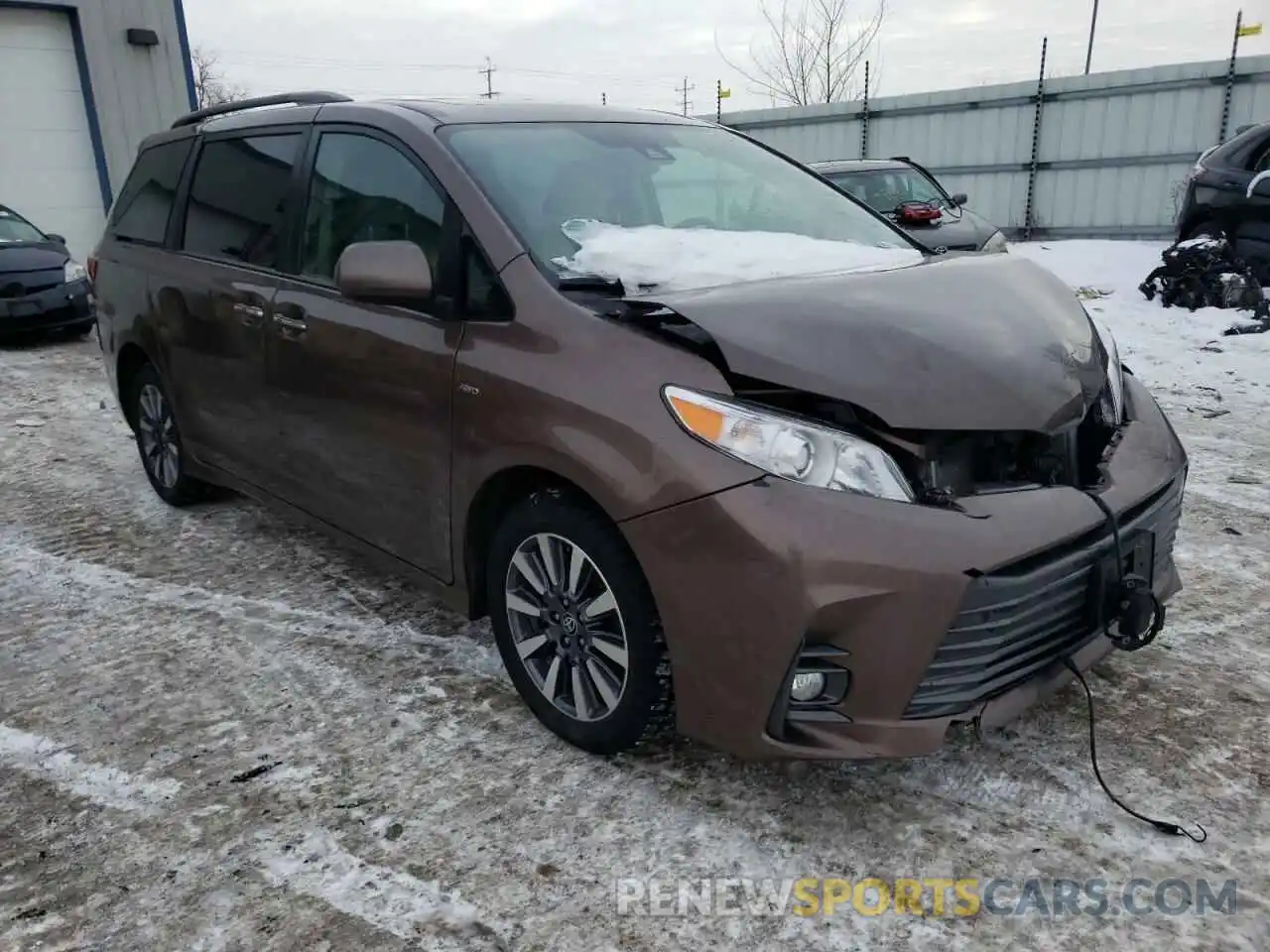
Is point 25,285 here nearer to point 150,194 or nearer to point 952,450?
point 150,194

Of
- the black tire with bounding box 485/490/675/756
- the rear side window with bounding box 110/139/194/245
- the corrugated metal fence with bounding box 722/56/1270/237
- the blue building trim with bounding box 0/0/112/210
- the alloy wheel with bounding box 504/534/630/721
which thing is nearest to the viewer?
the black tire with bounding box 485/490/675/756

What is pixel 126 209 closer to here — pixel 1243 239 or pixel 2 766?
pixel 2 766

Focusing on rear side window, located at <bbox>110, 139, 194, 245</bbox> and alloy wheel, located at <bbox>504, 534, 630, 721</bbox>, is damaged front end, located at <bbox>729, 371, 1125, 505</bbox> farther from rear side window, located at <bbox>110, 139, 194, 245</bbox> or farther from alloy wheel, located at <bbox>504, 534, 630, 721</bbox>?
rear side window, located at <bbox>110, 139, 194, 245</bbox>

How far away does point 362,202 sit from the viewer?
319cm

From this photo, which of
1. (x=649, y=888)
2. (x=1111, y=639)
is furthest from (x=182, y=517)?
(x=1111, y=639)

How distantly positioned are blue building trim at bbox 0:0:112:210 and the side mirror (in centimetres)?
1318

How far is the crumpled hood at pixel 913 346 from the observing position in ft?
7.22

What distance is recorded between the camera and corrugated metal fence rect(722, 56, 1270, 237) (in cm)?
1453

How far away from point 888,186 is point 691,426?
8849mm

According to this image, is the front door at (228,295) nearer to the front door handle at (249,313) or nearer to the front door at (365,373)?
the front door handle at (249,313)

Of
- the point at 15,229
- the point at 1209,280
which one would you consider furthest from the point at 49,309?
the point at 1209,280

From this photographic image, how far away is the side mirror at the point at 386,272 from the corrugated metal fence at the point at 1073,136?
1531 centimetres

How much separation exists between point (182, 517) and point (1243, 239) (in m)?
9.78

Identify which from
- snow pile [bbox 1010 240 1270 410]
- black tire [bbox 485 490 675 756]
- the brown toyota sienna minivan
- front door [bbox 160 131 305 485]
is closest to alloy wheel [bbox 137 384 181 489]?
front door [bbox 160 131 305 485]
